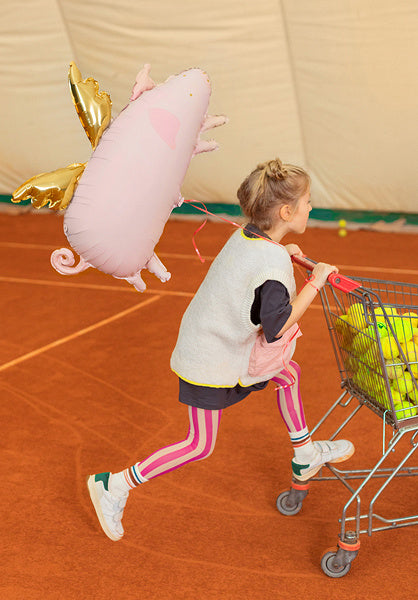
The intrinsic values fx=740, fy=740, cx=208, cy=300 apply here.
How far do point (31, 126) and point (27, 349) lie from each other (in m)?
4.43

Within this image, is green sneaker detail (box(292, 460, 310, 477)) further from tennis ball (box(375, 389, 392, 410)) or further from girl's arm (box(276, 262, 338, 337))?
girl's arm (box(276, 262, 338, 337))

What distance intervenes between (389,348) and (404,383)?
4.9 inches

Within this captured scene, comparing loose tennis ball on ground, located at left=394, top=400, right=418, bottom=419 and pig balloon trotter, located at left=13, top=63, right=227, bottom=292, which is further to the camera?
loose tennis ball on ground, located at left=394, top=400, right=418, bottom=419

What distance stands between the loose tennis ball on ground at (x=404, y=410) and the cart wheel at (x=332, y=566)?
1.75ft

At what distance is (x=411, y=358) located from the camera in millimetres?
2455

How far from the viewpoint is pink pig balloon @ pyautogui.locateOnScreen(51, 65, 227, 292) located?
88.7 inches

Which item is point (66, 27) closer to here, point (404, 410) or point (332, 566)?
point (404, 410)

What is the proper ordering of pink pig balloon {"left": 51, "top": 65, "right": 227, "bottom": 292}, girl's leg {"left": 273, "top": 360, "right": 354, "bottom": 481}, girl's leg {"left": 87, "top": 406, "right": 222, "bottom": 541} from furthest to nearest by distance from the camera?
1. girl's leg {"left": 273, "top": 360, "right": 354, "bottom": 481}
2. girl's leg {"left": 87, "top": 406, "right": 222, "bottom": 541}
3. pink pig balloon {"left": 51, "top": 65, "right": 227, "bottom": 292}

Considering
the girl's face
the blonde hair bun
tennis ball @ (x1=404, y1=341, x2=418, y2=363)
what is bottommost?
tennis ball @ (x1=404, y1=341, x2=418, y2=363)

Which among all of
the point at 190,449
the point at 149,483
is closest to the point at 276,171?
the point at 190,449

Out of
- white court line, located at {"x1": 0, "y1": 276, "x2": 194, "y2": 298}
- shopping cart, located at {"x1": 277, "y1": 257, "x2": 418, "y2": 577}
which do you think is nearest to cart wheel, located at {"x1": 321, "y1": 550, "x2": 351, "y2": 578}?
shopping cart, located at {"x1": 277, "y1": 257, "x2": 418, "y2": 577}

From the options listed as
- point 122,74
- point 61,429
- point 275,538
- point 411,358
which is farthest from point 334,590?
point 122,74

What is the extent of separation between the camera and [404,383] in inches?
95.7

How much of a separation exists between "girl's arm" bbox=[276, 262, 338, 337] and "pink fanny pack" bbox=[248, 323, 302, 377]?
138mm
